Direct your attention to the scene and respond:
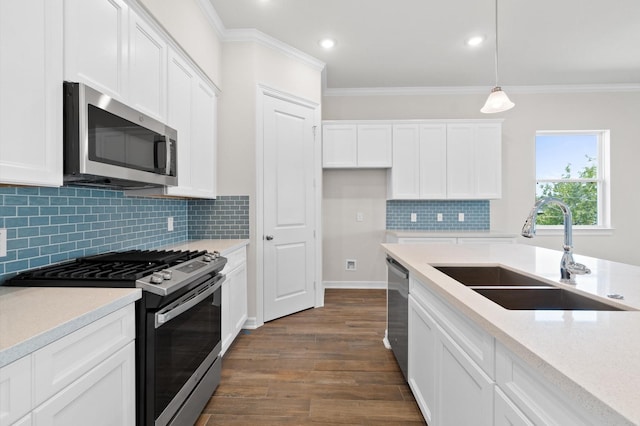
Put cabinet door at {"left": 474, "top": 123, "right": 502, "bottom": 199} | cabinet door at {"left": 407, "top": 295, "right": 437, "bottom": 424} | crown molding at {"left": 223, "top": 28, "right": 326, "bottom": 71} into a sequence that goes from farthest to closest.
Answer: cabinet door at {"left": 474, "top": 123, "right": 502, "bottom": 199}, crown molding at {"left": 223, "top": 28, "right": 326, "bottom": 71}, cabinet door at {"left": 407, "top": 295, "right": 437, "bottom": 424}

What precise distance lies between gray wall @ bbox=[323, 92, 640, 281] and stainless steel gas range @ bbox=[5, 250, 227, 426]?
2875 millimetres

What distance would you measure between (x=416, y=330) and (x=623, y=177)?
186 inches

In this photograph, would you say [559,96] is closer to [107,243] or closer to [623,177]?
[623,177]

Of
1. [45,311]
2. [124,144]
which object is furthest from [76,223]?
[45,311]

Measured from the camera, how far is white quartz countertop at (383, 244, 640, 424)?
548 millimetres

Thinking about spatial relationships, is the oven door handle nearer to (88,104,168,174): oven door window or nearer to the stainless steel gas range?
the stainless steel gas range

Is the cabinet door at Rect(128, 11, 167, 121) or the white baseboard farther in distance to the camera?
the white baseboard

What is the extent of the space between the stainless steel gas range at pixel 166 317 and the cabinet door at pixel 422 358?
1194mm

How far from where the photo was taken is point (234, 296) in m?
2.64

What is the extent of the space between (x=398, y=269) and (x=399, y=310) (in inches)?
11.5

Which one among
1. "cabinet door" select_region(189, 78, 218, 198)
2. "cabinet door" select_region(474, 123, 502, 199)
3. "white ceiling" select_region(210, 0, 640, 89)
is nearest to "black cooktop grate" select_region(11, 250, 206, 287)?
"cabinet door" select_region(189, 78, 218, 198)

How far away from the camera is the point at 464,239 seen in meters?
3.88

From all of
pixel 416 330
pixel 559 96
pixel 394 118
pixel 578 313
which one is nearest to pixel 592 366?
pixel 578 313

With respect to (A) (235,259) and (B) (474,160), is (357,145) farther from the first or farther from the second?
(A) (235,259)
